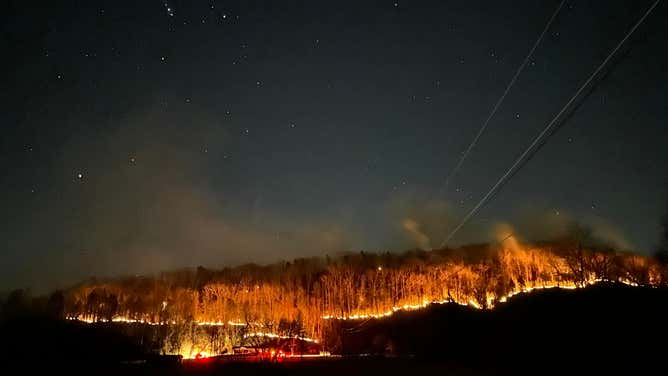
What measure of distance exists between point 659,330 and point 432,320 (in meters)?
24.9

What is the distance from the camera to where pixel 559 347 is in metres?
32.2

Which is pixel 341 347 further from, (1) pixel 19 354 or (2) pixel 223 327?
(1) pixel 19 354

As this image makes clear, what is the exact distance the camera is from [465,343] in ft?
120

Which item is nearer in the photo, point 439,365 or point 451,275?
point 439,365

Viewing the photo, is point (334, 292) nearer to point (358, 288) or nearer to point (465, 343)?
point (358, 288)

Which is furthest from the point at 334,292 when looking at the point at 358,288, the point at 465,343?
the point at 465,343

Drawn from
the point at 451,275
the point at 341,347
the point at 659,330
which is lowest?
the point at 341,347

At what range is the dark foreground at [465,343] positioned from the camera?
80.5ft

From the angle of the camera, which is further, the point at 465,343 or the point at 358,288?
the point at 358,288

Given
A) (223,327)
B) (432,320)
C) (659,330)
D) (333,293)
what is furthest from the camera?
(333,293)

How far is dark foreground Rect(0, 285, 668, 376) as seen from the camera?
80.5 feet

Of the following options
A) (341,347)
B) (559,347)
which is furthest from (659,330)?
(341,347)

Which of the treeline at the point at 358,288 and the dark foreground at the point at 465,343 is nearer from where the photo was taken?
the dark foreground at the point at 465,343

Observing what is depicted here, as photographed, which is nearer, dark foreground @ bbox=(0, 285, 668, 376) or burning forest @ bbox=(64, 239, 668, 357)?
dark foreground @ bbox=(0, 285, 668, 376)
